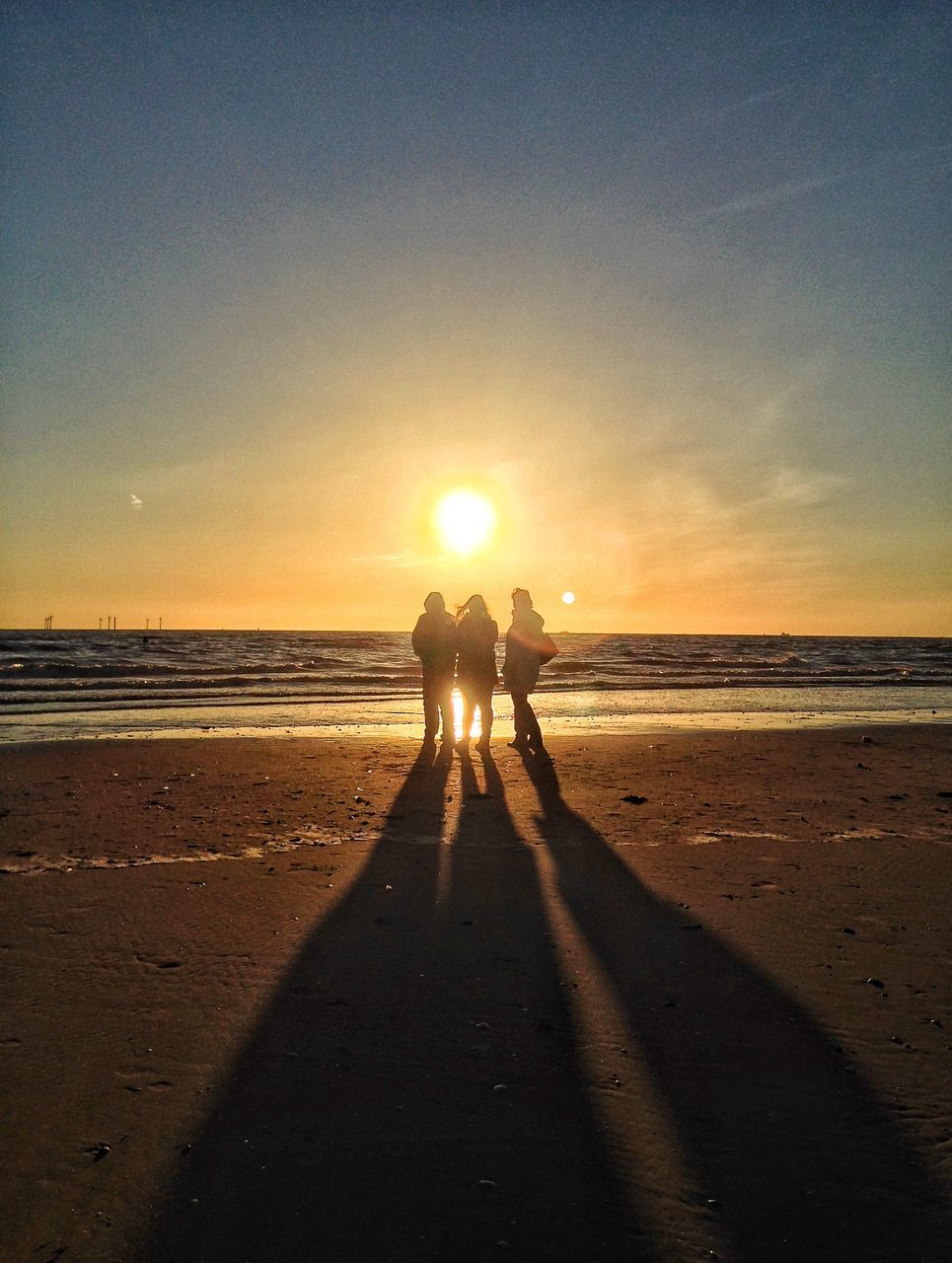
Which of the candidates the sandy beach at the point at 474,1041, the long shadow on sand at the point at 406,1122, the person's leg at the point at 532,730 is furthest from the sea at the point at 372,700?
the long shadow on sand at the point at 406,1122

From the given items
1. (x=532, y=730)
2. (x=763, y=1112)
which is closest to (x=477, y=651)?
(x=532, y=730)

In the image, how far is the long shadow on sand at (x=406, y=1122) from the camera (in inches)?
90.7

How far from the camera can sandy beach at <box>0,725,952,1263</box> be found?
2.38 meters

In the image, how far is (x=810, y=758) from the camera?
449 inches

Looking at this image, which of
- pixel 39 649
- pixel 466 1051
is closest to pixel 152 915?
pixel 466 1051

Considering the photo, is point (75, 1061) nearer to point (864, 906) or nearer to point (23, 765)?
point (864, 906)

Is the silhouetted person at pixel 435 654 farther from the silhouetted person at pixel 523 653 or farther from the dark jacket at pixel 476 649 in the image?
the silhouetted person at pixel 523 653

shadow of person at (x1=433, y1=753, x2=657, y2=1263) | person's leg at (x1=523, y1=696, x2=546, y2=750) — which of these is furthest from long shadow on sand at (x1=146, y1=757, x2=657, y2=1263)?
person's leg at (x1=523, y1=696, x2=546, y2=750)

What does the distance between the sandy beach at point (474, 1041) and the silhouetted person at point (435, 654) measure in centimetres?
525

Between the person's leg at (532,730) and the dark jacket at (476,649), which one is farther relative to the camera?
the dark jacket at (476,649)

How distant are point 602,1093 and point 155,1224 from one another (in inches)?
59.8

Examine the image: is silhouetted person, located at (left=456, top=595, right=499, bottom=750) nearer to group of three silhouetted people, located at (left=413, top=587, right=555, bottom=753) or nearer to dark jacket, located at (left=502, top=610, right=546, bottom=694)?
group of three silhouetted people, located at (left=413, top=587, right=555, bottom=753)

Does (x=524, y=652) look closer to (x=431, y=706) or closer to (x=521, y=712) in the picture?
(x=521, y=712)

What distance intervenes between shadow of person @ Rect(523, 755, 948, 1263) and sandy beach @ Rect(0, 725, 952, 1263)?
0.04 feet
